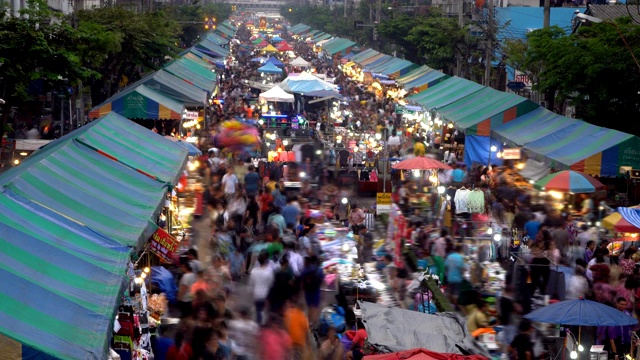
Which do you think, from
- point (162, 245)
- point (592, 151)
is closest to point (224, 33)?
point (592, 151)

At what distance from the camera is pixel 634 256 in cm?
1511

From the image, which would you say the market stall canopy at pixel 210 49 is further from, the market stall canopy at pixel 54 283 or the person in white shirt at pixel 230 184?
the market stall canopy at pixel 54 283

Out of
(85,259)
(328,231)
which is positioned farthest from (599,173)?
(85,259)

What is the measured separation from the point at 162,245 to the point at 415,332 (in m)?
5.08

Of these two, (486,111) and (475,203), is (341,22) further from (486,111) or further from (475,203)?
(475,203)

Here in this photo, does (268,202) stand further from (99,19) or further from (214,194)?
(99,19)

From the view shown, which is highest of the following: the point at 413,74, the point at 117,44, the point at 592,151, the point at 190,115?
the point at 117,44

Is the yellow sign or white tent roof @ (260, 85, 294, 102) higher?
white tent roof @ (260, 85, 294, 102)

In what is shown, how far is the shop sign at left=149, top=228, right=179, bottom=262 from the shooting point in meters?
14.0

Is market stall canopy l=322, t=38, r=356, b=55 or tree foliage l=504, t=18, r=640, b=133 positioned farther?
market stall canopy l=322, t=38, r=356, b=55

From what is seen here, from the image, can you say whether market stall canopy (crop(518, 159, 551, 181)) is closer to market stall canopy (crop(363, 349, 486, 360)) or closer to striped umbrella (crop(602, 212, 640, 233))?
striped umbrella (crop(602, 212, 640, 233))

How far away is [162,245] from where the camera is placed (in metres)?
14.2

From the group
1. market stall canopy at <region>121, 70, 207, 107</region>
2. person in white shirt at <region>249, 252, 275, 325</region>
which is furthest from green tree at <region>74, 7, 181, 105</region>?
person in white shirt at <region>249, 252, 275, 325</region>

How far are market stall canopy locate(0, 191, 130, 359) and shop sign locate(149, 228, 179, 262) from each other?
3.47 m
